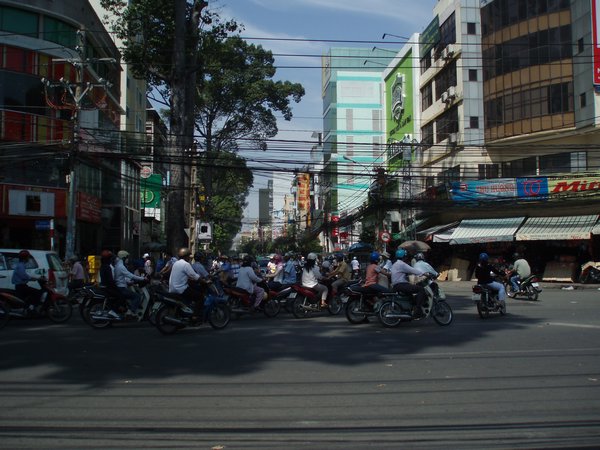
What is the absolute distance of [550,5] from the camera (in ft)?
101

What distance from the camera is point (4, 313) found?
1252 centimetres

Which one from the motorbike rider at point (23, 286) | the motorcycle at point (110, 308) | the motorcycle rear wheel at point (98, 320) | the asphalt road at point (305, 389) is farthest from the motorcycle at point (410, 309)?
the motorbike rider at point (23, 286)

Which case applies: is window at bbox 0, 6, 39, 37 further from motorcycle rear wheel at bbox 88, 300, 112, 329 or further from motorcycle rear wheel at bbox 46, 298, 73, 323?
motorcycle rear wheel at bbox 88, 300, 112, 329

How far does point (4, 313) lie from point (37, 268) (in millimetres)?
2782

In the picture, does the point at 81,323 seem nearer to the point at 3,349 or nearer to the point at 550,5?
the point at 3,349

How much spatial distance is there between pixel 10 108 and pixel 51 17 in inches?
191

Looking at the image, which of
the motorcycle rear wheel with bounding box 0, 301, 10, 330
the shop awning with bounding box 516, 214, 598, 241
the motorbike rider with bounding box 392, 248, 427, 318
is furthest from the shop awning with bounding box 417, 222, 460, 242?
the motorcycle rear wheel with bounding box 0, 301, 10, 330

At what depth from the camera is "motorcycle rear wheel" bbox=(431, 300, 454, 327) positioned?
1235cm

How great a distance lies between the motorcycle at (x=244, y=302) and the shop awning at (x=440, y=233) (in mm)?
19426

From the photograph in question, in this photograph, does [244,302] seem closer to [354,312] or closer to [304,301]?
[304,301]

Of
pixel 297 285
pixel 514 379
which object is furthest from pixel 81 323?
pixel 514 379

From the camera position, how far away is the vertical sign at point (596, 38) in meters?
28.3

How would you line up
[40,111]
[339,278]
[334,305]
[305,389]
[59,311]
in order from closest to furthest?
[305,389] → [59,311] → [334,305] → [339,278] → [40,111]

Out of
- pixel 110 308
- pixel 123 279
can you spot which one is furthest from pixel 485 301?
pixel 110 308
